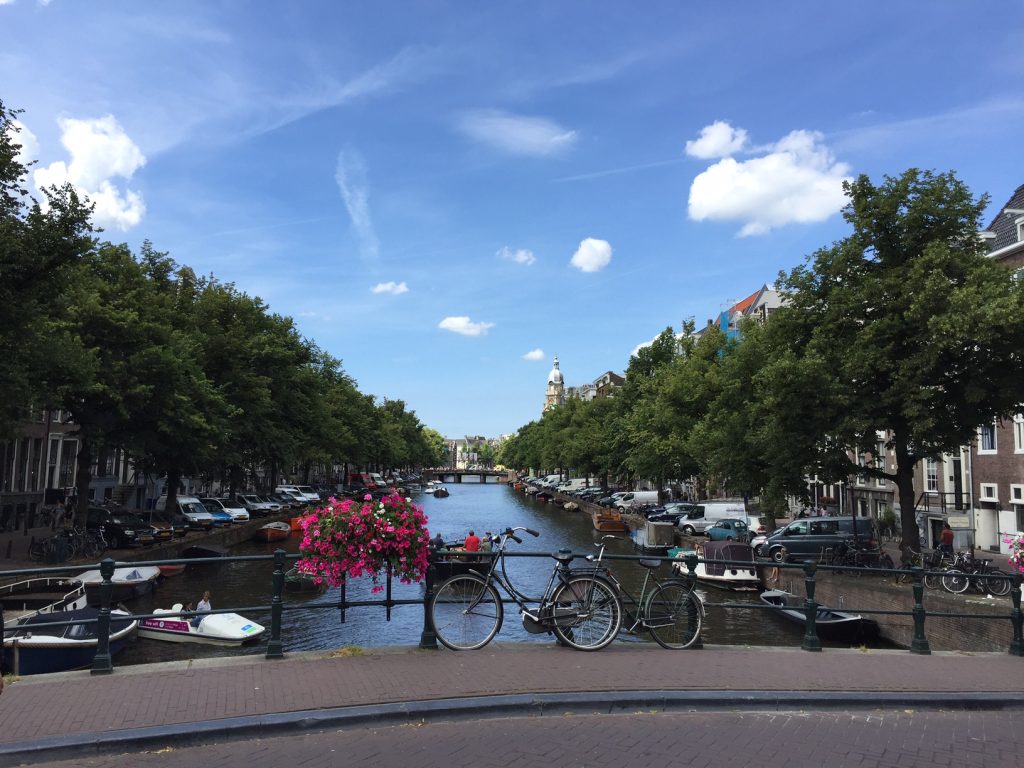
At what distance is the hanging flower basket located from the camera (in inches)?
362

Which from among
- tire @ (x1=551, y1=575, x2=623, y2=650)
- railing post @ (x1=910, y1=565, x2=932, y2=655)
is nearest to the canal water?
tire @ (x1=551, y1=575, x2=623, y2=650)

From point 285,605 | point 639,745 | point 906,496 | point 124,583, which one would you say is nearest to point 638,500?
point 906,496

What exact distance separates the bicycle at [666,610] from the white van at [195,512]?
3737 cm

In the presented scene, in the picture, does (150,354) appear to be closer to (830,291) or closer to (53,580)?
(53,580)

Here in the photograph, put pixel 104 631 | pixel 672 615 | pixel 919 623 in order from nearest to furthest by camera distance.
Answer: pixel 104 631 < pixel 672 615 < pixel 919 623

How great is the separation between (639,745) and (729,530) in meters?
33.8

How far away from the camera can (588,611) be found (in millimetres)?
9727

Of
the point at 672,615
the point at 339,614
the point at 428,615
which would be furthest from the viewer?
the point at 339,614

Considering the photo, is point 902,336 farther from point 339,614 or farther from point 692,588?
point 339,614

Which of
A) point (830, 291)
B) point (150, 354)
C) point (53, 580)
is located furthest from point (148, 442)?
point (830, 291)

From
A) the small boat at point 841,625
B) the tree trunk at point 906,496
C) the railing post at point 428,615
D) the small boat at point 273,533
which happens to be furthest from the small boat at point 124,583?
the tree trunk at point 906,496

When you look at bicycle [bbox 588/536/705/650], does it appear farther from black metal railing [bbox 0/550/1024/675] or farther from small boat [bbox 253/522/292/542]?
small boat [bbox 253/522/292/542]

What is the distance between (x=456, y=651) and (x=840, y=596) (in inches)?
754

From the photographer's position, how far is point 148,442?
32.7 m
